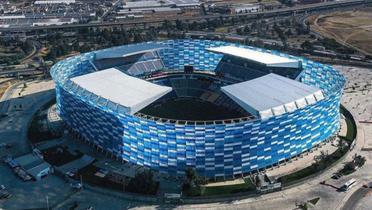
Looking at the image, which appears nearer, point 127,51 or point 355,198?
point 355,198

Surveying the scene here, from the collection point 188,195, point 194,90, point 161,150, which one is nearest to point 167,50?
point 194,90

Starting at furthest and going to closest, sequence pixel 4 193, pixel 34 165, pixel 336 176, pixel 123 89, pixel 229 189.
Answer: pixel 123 89, pixel 34 165, pixel 336 176, pixel 229 189, pixel 4 193

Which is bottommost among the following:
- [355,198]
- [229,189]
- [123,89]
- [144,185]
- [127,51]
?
[355,198]

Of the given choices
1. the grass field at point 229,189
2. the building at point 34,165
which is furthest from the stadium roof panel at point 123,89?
the grass field at point 229,189

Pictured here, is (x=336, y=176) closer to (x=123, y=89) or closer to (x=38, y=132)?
(x=123, y=89)

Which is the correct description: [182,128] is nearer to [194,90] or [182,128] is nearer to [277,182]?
[277,182]

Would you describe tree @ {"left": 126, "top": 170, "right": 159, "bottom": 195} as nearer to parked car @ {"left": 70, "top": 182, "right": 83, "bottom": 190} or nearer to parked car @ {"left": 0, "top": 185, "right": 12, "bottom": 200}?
parked car @ {"left": 70, "top": 182, "right": 83, "bottom": 190}

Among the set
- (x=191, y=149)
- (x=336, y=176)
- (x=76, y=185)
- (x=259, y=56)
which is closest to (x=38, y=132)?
(x=76, y=185)
